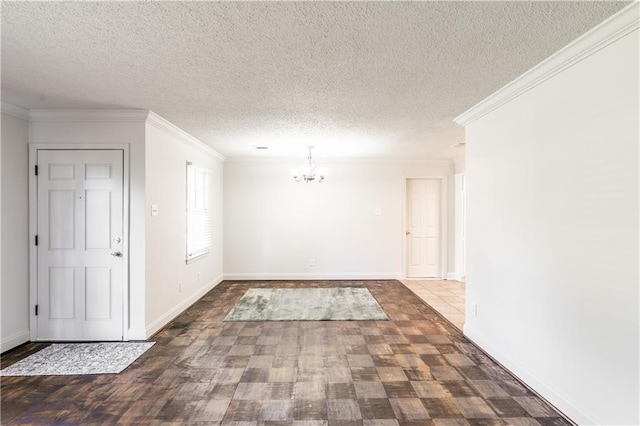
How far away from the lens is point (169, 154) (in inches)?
160

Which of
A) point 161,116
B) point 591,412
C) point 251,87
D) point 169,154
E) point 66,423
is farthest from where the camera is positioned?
point 169,154

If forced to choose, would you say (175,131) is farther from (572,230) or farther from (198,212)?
(572,230)

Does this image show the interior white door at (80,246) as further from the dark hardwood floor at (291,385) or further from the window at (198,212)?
the window at (198,212)

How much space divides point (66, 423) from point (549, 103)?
3948mm

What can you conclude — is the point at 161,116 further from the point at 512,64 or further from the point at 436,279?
the point at 436,279

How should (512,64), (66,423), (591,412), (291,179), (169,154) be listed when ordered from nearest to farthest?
(591,412) → (66,423) → (512,64) → (169,154) → (291,179)

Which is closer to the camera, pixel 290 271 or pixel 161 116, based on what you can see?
pixel 161 116

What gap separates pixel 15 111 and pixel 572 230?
16.4 feet

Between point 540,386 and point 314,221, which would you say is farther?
point 314,221

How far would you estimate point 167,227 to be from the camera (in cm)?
401

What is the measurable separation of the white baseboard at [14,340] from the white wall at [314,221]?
3.30 metres

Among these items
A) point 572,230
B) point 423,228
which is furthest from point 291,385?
point 423,228

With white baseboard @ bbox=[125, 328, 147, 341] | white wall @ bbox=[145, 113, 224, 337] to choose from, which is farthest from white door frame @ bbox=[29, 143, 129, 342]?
white wall @ bbox=[145, 113, 224, 337]

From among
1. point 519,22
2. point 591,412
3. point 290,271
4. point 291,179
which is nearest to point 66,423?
point 591,412
